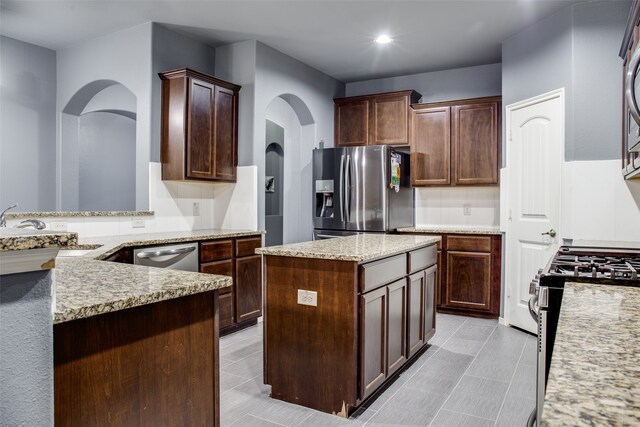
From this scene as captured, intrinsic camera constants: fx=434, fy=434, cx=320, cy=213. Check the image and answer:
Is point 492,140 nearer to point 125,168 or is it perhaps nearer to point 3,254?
point 3,254

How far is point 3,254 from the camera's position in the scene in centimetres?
83

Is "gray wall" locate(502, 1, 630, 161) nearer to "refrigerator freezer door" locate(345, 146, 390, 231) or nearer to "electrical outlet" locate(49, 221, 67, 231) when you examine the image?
"refrigerator freezer door" locate(345, 146, 390, 231)

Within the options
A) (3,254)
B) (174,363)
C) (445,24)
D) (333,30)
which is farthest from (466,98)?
(3,254)

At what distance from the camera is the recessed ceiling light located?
4.16 meters

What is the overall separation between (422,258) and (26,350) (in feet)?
8.49

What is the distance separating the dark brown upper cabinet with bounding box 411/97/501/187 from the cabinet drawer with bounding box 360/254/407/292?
7.30ft

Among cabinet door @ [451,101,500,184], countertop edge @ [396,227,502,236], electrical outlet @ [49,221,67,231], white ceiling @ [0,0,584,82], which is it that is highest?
white ceiling @ [0,0,584,82]

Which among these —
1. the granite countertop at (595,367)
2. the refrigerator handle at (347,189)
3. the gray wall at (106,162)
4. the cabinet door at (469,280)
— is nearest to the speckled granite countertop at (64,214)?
the refrigerator handle at (347,189)

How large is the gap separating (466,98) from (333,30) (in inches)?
73.3

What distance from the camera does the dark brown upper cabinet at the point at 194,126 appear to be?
3766 millimetres

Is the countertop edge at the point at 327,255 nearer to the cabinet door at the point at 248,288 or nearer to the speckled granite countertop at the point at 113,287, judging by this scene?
the speckled granite countertop at the point at 113,287

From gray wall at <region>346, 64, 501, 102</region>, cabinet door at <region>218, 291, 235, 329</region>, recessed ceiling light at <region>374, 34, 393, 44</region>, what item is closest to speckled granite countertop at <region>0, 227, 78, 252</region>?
cabinet door at <region>218, 291, 235, 329</region>

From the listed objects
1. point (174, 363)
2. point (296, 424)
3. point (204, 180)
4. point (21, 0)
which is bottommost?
point (296, 424)

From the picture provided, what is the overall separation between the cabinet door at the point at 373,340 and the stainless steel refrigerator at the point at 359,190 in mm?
2130
